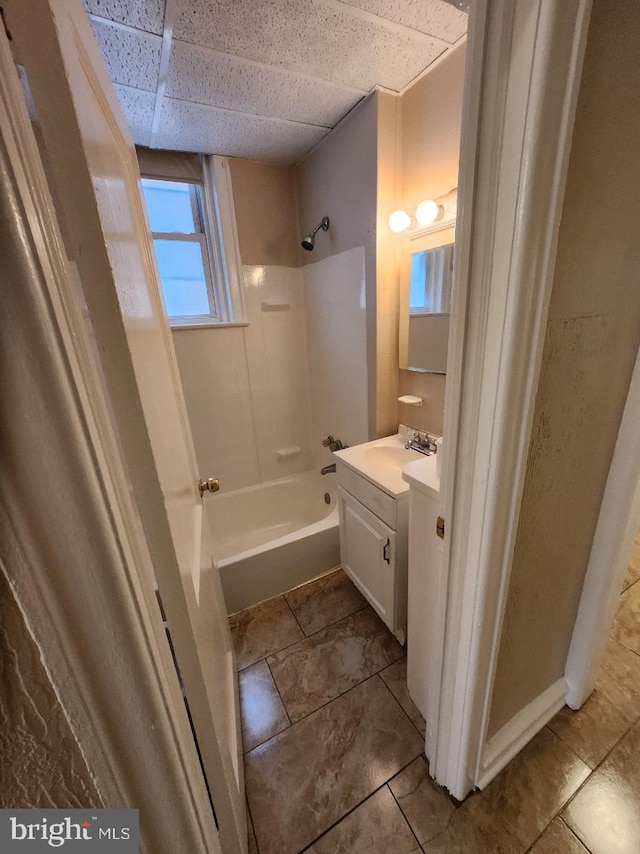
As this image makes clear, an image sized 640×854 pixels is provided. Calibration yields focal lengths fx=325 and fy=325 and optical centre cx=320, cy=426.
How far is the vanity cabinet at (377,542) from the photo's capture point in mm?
1253

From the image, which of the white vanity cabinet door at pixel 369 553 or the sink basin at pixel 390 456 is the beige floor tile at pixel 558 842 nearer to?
the white vanity cabinet door at pixel 369 553

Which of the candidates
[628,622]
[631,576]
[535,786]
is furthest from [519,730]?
[631,576]

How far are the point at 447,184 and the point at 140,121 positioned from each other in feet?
4.71

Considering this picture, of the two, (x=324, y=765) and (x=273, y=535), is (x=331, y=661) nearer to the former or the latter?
(x=324, y=765)

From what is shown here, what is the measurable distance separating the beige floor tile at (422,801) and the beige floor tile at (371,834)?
0.08 feet

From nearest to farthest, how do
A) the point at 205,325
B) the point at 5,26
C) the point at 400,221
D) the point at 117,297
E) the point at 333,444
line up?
the point at 5,26 → the point at 117,297 → the point at 400,221 → the point at 205,325 → the point at 333,444

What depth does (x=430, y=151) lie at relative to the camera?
1363 mm

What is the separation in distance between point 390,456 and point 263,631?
3.41 feet

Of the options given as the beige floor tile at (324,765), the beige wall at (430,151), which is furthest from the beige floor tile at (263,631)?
the beige wall at (430,151)

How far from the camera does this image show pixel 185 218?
208 cm

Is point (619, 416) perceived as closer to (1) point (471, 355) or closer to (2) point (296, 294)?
(1) point (471, 355)

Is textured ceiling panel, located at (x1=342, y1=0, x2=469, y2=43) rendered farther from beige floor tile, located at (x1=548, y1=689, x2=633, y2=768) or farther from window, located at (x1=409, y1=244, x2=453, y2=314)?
beige floor tile, located at (x1=548, y1=689, x2=633, y2=768)

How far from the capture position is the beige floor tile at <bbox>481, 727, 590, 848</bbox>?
92 cm

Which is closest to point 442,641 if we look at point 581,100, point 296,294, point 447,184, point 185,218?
point 581,100
